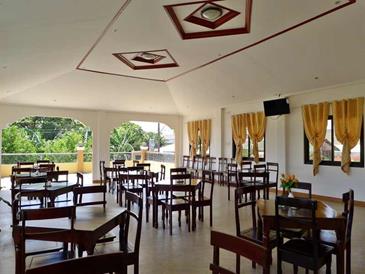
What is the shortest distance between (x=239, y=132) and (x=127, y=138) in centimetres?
973

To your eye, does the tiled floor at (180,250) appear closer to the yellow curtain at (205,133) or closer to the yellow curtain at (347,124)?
the yellow curtain at (347,124)

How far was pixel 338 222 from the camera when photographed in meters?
2.60

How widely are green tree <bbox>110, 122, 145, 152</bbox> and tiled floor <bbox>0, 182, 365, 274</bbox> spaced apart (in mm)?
11981

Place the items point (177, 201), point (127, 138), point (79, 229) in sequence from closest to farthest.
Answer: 1. point (79, 229)
2. point (177, 201)
3. point (127, 138)

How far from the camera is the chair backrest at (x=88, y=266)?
3.94 ft

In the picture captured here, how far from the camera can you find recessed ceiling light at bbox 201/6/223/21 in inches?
174

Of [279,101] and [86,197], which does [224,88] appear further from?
[86,197]

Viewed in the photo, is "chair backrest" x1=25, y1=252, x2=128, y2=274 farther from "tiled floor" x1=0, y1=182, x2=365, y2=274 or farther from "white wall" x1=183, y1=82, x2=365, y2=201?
"white wall" x1=183, y1=82, x2=365, y2=201

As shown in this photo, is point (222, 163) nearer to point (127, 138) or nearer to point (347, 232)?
point (347, 232)

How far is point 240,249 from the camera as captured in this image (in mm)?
1569

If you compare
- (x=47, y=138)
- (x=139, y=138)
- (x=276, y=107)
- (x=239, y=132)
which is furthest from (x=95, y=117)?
(x=139, y=138)

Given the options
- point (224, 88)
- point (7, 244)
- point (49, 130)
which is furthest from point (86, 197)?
point (49, 130)

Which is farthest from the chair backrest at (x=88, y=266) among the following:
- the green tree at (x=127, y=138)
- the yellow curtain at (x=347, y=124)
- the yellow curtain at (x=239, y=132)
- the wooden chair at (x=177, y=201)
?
the green tree at (x=127, y=138)

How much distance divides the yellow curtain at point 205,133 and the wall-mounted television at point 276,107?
3011mm
